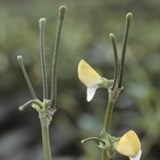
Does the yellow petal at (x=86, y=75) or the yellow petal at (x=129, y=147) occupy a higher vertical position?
the yellow petal at (x=86, y=75)

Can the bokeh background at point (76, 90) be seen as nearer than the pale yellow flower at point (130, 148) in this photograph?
No

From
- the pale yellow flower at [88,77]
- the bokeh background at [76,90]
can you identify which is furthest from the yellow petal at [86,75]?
the bokeh background at [76,90]

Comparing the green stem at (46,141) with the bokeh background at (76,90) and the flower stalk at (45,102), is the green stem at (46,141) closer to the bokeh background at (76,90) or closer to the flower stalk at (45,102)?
the flower stalk at (45,102)

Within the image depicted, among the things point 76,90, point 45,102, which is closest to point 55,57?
point 45,102

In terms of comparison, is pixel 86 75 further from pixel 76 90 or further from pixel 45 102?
pixel 76 90

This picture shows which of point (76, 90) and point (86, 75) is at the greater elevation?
point (86, 75)

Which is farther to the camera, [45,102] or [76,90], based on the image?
[76,90]

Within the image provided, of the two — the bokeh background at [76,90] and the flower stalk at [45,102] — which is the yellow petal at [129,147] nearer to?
the flower stalk at [45,102]

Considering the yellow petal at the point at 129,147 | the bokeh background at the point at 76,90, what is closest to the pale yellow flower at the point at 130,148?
the yellow petal at the point at 129,147

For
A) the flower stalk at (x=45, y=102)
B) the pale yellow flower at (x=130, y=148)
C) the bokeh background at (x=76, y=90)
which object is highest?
the flower stalk at (x=45, y=102)
